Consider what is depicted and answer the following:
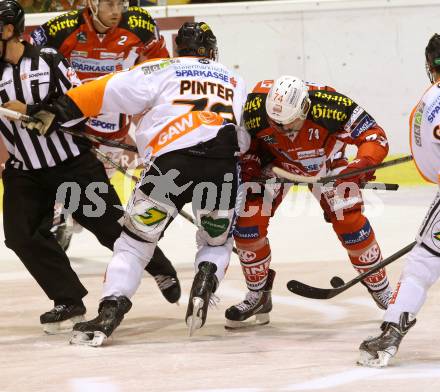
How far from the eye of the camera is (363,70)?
8148 millimetres

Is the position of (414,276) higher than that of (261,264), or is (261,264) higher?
(414,276)

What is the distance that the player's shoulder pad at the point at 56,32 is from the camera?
6078 mm

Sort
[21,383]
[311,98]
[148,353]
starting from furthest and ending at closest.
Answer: [311,98] < [148,353] < [21,383]

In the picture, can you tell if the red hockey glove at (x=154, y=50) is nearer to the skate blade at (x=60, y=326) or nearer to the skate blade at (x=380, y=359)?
the skate blade at (x=60, y=326)

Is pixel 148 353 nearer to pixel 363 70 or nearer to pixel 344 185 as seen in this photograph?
pixel 344 185

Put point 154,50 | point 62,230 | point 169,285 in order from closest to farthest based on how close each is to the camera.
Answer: point 169,285 < point 154,50 < point 62,230

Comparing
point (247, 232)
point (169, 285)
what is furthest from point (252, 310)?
point (169, 285)

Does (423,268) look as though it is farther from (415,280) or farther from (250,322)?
(250,322)

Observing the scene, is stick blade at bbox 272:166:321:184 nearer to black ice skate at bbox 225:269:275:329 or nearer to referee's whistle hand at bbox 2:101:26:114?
black ice skate at bbox 225:269:275:329

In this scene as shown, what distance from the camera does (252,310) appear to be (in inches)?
195

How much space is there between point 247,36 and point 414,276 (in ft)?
14.5

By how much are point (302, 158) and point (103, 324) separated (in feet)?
3.59

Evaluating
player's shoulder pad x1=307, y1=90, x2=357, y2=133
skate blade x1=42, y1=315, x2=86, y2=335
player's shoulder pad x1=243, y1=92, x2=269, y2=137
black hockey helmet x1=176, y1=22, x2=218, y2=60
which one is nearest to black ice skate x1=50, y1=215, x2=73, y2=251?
skate blade x1=42, y1=315, x2=86, y2=335

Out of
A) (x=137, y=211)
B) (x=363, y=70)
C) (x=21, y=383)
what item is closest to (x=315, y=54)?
(x=363, y=70)
